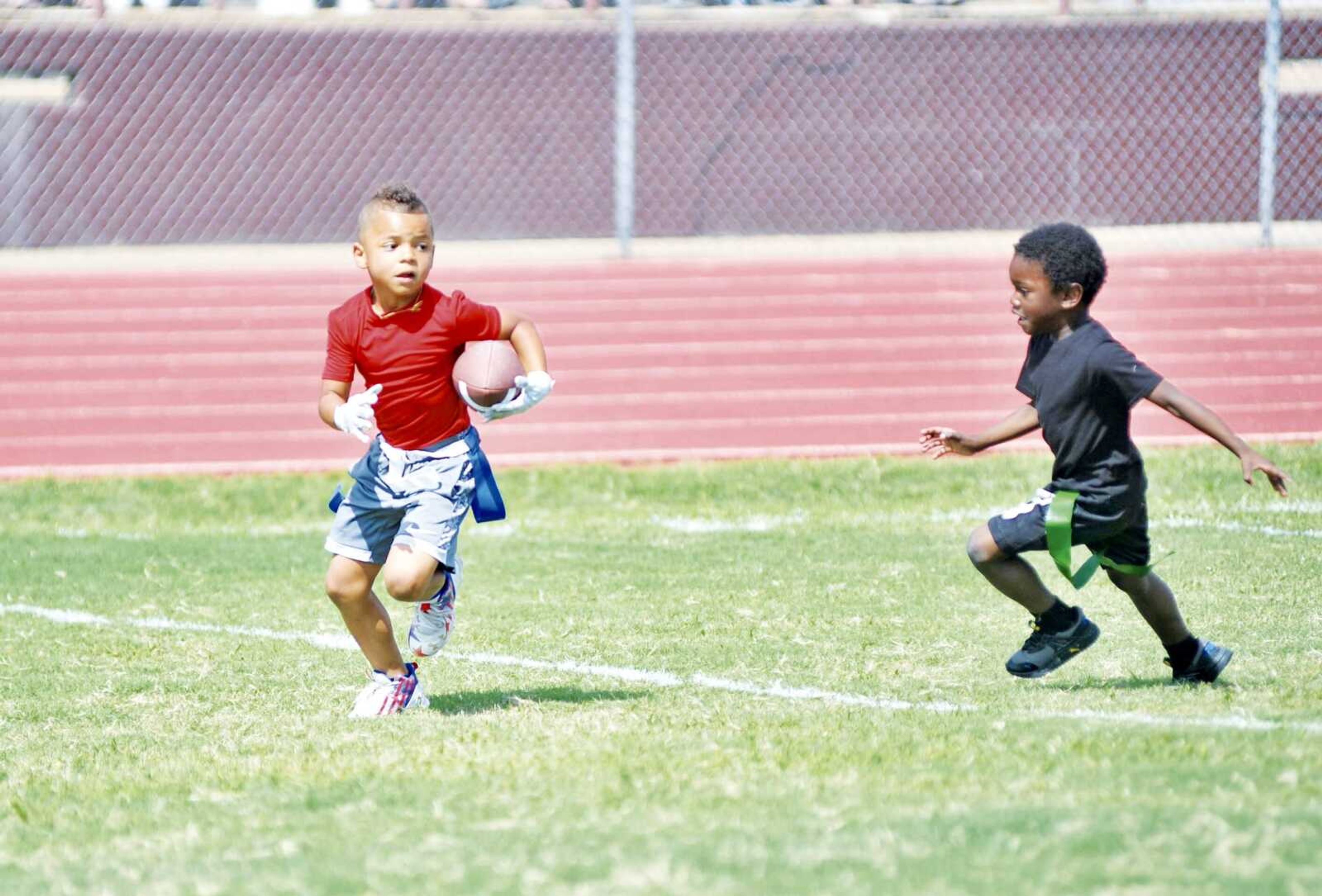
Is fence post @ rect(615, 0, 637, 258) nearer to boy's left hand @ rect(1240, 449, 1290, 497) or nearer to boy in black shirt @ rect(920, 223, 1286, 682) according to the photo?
boy in black shirt @ rect(920, 223, 1286, 682)

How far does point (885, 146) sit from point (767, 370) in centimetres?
475

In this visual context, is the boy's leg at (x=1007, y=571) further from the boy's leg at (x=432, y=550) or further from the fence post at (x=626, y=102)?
the fence post at (x=626, y=102)

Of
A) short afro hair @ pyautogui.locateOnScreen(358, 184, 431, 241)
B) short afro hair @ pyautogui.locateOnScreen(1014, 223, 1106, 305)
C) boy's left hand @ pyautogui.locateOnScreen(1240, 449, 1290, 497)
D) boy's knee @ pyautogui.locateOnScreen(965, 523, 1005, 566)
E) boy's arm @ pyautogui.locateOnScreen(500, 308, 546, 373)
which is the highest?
short afro hair @ pyautogui.locateOnScreen(358, 184, 431, 241)

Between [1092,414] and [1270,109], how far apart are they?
7728mm

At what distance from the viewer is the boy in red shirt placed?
5.63 metres

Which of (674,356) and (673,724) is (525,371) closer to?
(673,724)

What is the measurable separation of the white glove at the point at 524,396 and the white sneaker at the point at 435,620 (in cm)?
57

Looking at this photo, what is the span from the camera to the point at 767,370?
12320 millimetres

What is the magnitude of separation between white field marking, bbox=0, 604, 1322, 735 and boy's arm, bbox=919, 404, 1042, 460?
878 mm

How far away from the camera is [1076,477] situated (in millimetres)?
5652

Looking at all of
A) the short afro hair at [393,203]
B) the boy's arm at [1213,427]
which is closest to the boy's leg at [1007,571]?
the boy's arm at [1213,427]

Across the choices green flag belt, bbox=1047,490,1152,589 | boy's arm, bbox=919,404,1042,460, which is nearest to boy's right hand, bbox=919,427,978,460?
boy's arm, bbox=919,404,1042,460

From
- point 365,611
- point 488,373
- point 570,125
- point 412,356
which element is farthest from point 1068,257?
point 570,125

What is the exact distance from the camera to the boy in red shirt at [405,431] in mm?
5633
